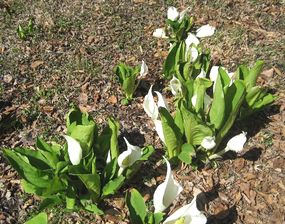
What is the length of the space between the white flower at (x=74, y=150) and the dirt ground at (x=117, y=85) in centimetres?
39

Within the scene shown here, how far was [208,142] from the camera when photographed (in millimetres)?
2396

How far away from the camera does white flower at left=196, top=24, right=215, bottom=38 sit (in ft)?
12.0

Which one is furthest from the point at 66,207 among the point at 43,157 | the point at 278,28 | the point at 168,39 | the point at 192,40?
the point at 278,28

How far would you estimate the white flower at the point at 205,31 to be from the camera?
3646 mm

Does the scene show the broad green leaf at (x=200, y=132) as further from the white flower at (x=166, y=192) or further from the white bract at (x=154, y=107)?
the white flower at (x=166, y=192)

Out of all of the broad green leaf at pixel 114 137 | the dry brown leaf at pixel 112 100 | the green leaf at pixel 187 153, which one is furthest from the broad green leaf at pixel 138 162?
the dry brown leaf at pixel 112 100

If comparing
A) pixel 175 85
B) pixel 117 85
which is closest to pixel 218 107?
pixel 175 85

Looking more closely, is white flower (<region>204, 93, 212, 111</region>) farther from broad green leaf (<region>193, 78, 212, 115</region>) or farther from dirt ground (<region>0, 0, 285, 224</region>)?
dirt ground (<region>0, 0, 285, 224</region>)

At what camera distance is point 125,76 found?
3.00 metres

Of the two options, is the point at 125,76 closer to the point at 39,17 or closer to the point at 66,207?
the point at 66,207

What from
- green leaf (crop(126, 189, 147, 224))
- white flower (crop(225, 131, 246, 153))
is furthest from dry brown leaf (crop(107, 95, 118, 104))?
green leaf (crop(126, 189, 147, 224))

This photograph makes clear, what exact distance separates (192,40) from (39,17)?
1562mm

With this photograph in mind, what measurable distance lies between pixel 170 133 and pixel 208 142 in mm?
227

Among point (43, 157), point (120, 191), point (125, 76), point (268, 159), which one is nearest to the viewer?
point (43, 157)
